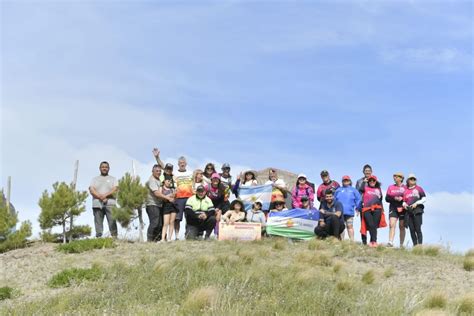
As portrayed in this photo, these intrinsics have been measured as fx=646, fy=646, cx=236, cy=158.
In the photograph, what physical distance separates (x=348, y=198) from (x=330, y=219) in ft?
2.21

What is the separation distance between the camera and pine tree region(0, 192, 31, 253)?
17078mm

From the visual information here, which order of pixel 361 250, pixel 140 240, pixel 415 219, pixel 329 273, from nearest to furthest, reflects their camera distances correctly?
pixel 329 273, pixel 361 250, pixel 415 219, pixel 140 240

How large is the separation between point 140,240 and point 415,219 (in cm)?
693

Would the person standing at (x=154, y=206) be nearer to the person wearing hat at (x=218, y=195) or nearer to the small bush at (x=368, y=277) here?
the person wearing hat at (x=218, y=195)

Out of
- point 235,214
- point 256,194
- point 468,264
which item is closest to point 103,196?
point 235,214

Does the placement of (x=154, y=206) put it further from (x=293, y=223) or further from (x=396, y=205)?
(x=396, y=205)

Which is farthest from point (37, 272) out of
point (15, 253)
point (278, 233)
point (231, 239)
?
point (278, 233)

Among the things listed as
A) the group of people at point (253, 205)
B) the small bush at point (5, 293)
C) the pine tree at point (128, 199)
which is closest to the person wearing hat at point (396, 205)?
the group of people at point (253, 205)

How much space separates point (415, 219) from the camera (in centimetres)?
1563

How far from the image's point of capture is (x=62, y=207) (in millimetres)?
17250

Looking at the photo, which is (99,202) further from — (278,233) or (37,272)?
(278,233)

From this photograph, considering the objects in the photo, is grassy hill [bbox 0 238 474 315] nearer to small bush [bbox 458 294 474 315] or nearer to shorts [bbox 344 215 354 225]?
small bush [bbox 458 294 474 315]

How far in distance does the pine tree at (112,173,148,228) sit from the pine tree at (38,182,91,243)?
1388mm

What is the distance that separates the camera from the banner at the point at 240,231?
1549cm
